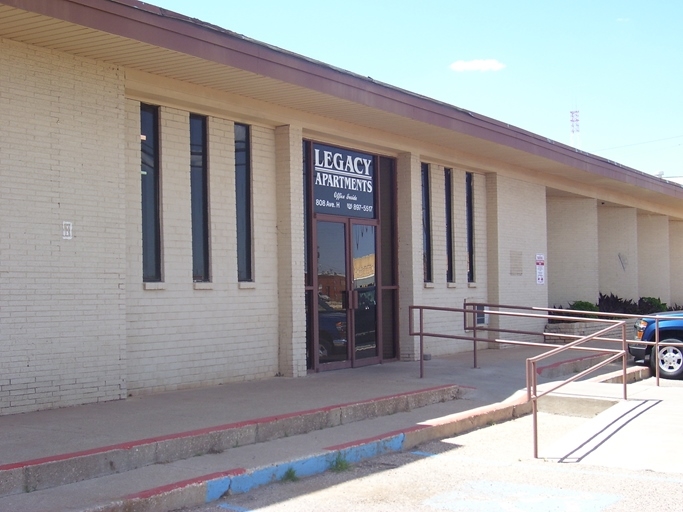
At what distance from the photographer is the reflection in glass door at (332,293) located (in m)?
13.5

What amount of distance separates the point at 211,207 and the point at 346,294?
10.8ft

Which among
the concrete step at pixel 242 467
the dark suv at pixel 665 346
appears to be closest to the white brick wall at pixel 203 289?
the concrete step at pixel 242 467

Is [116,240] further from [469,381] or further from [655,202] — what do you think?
[655,202]

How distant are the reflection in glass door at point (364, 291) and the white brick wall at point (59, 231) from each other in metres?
5.08

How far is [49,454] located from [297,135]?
7200 millimetres

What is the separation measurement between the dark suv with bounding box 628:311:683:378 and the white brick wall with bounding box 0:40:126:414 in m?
9.39

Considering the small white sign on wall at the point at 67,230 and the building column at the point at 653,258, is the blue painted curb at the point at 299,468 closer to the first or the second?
the small white sign on wall at the point at 67,230

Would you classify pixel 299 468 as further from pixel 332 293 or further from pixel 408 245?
pixel 408 245

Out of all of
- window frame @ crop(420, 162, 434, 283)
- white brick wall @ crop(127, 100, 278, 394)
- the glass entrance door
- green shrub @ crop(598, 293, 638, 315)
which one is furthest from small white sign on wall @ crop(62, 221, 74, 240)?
green shrub @ crop(598, 293, 638, 315)

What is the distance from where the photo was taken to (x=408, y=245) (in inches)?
598

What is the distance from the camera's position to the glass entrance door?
1352cm

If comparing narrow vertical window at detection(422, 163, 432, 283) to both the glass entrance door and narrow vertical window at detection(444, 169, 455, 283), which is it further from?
the glass entrance door

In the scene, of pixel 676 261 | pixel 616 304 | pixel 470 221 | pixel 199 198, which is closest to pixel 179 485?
pixel 199 198

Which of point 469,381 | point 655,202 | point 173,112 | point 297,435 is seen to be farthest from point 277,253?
point 655,202
